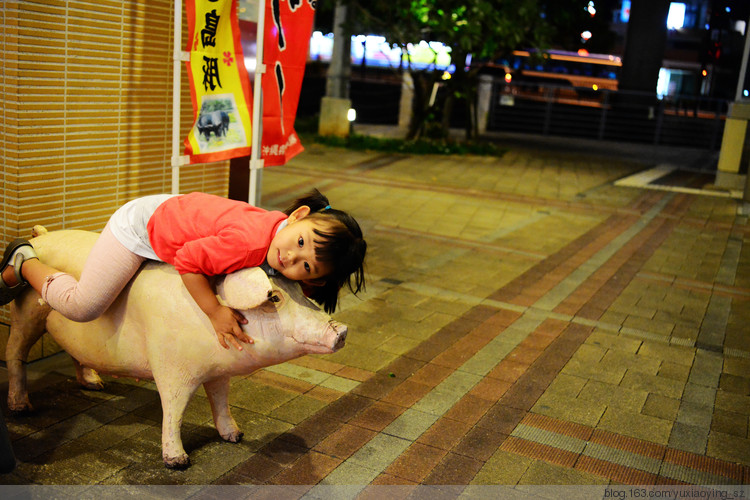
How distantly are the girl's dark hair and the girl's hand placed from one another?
0.41m

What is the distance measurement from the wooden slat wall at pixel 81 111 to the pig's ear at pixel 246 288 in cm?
181

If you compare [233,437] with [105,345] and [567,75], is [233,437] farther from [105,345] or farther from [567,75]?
[567,75]

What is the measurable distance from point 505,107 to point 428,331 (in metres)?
17.7

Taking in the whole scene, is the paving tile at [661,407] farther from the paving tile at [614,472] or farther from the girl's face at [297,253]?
the girl's face at [297,253]

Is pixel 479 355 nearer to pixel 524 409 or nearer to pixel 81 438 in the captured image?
pixel 524 409

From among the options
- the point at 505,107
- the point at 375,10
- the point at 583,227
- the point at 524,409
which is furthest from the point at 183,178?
the point at 505,107

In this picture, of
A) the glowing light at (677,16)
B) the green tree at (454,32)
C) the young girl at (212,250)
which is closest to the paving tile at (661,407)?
the young girl at (212,250)

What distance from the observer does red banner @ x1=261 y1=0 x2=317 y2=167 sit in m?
5.45

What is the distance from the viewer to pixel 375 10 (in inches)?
642

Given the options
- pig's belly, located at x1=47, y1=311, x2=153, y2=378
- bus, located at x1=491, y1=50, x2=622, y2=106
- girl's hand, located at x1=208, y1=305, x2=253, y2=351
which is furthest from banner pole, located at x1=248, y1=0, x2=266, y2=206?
bus, located at x1=491, y1=50, x2=622, y2=106

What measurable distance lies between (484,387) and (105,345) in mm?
2361

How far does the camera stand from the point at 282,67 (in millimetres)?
5594

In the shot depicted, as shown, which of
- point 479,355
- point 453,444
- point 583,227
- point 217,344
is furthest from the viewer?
point 583,227

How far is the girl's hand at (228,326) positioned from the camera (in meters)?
3.12
